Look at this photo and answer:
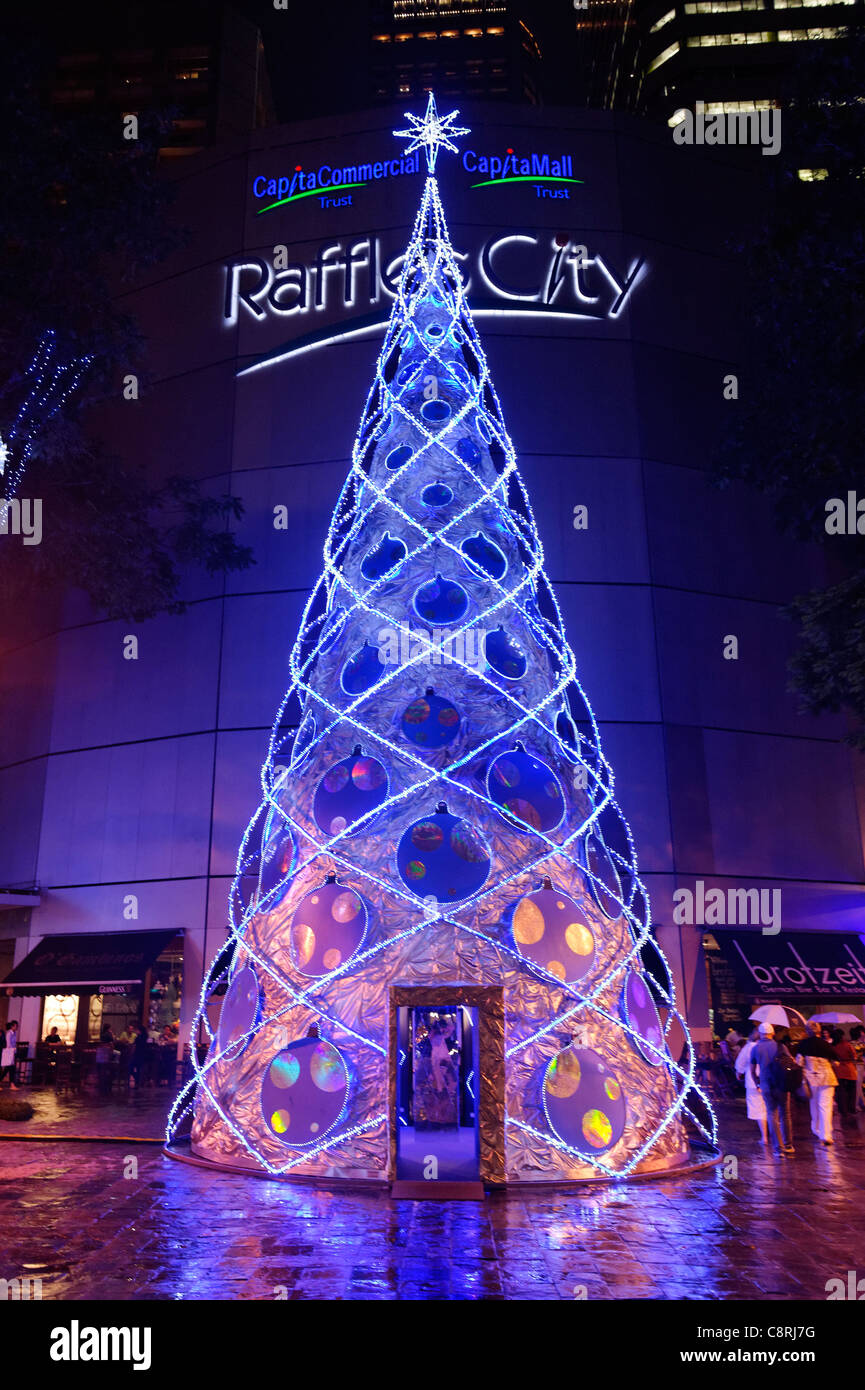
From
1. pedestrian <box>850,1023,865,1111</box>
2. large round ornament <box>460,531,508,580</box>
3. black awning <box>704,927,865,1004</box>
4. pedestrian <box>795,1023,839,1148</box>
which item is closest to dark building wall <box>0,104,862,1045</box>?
black awning <box>704,927,865,1004</box>

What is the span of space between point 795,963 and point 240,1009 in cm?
1075

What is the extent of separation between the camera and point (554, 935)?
8258 mm

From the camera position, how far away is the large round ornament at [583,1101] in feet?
25.8

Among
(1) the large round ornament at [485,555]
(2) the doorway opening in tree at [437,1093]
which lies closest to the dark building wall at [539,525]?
(2) the doorway opening in tree at [437,1093]

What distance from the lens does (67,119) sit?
12953 millimetres

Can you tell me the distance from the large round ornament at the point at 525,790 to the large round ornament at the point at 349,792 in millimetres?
1016

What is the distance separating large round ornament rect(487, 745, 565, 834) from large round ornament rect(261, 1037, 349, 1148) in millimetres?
2527

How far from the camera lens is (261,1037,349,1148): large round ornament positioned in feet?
26.0

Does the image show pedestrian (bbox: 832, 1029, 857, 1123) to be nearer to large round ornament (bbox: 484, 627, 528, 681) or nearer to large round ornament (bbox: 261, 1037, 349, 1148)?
large round ornament (bbox: 484, 627, 528, 681)

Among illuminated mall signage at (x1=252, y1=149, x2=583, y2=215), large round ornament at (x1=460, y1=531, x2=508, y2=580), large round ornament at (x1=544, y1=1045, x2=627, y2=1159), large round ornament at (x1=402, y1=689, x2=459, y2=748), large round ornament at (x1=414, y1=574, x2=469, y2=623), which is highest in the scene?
illuminated mall signage at (x1=252, y1=149, x2=583, y2=215)

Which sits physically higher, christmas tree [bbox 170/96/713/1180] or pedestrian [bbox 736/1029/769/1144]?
christmas tree [bbox 170/96/713/1180]

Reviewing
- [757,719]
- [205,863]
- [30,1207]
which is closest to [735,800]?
[757,719]

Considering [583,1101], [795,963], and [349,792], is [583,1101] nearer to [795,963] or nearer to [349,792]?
[349,792]

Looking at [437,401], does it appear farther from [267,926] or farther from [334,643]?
[267,926]
